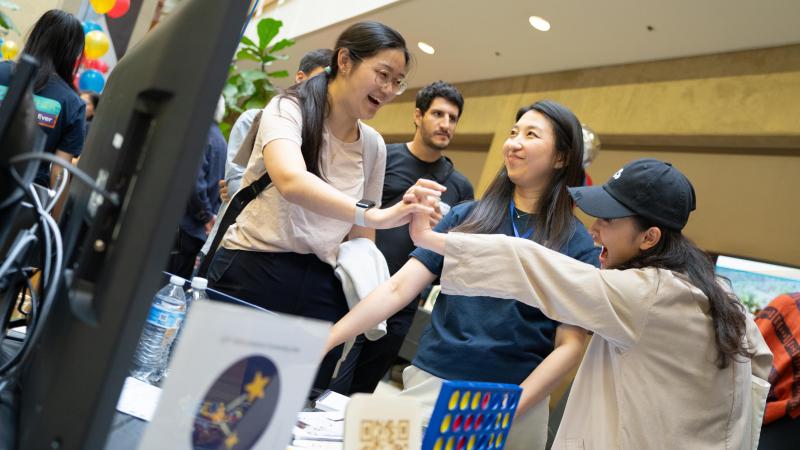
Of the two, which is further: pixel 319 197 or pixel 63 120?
pixel 63 120

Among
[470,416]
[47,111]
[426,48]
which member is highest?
[426,48]

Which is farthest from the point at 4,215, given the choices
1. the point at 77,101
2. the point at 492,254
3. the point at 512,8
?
the point at 512,8

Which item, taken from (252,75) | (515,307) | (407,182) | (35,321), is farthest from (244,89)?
(35,321)

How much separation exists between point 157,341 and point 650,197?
1094 millimetres

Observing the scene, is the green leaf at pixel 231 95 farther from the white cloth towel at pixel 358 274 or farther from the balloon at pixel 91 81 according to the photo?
the white cloth towel at pixel 358 274

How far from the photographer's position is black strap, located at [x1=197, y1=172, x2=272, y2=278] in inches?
71.4

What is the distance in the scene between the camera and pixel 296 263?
1824 millimetres

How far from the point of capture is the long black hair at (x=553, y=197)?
1.88 meters

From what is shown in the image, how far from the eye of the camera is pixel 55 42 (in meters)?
2.49

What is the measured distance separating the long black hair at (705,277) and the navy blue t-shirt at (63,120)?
6.37ft

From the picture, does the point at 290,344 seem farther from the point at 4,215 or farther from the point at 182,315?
the point at 182,315

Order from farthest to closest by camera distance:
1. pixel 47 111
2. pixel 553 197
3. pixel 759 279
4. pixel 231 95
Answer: pixel 231 95 → pixel 759 279 → pixel 47 111 → pixel 553 197

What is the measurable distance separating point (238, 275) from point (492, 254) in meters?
0.69

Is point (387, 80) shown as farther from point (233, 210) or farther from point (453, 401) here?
point (453, 401)
